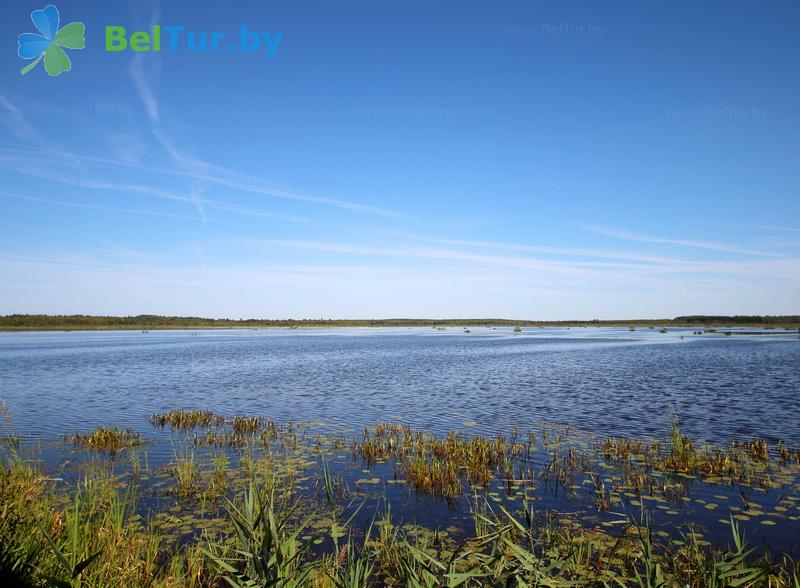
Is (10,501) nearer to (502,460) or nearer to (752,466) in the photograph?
(502,460)

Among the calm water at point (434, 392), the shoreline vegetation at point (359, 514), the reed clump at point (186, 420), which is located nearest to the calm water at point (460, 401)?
the calm water at point (434, 392)

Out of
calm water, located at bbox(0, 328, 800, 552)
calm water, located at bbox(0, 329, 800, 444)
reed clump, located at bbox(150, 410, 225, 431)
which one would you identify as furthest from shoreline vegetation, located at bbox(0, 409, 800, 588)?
calm water, located at bbox(0, 329, 800, 444)

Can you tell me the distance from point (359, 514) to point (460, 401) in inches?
664

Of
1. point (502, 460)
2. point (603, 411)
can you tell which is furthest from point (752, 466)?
point (603, 411)

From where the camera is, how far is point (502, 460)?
51.5 feet

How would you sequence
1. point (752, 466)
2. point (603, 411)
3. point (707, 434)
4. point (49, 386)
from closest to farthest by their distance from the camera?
point (752, 466), point (707, 434), point (603, 411), point (49, 386)

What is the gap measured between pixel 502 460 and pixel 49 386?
31941mm

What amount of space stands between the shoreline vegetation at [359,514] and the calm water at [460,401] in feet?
1.35

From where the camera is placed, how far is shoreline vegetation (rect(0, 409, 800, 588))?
652 cm

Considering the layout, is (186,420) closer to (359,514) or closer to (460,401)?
(359,514)

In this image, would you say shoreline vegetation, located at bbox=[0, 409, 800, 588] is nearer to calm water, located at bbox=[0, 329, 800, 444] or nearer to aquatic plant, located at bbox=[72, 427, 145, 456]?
aquatic plant, located at bbox=[72, 427, 145, 456]

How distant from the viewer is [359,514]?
11.6 m

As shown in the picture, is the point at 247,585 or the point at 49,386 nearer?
the point at 247,585

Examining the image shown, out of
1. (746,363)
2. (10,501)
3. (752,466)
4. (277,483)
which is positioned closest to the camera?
(10,501)
